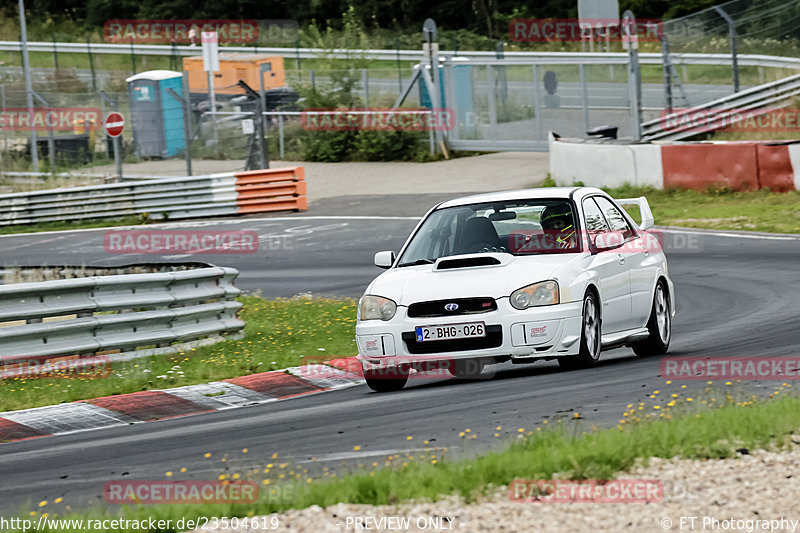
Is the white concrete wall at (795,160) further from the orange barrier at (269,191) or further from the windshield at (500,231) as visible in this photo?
the windshield at (500,231)

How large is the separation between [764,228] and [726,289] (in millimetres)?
5025

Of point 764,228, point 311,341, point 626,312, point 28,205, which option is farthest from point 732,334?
point 28,205

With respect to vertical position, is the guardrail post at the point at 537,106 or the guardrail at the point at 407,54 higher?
the guardrail at the point at 407,54

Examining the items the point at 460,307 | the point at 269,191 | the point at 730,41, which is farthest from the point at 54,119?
the point at 460,307

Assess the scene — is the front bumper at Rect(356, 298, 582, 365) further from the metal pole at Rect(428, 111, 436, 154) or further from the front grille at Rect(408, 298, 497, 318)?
the metal pole at Rect(428, 111, 436, 154)

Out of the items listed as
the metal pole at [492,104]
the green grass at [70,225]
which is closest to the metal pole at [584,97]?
the metal pole at [492,104]

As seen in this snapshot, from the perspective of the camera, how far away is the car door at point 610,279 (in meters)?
10.5

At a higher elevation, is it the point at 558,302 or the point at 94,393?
the point at 558,302

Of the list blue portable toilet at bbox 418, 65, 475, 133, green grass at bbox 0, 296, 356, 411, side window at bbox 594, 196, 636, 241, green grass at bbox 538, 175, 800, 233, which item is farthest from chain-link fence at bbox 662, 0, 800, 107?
side window at bbox 594, 196, 636, 241

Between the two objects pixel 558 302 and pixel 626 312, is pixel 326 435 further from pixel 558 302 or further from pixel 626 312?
pixel 626 312

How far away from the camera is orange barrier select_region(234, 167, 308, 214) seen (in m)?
28.8

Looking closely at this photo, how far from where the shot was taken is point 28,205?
1184 inches

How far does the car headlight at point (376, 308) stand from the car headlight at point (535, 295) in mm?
930

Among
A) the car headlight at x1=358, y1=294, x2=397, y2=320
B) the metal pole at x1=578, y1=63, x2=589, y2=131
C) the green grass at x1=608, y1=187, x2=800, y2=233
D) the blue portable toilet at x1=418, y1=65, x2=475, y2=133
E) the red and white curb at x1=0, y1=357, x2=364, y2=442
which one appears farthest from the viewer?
the blue portable toilet at x1=418, y1=65, x2=475, y2=133
